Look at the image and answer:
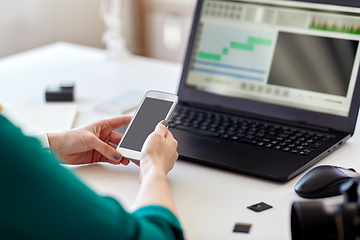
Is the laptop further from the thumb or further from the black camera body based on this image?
the black camera body

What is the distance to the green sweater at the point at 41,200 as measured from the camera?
17.3 inches

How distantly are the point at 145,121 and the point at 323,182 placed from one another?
361 millimetres

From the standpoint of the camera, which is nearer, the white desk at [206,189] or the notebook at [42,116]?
the white desk at [206,189]

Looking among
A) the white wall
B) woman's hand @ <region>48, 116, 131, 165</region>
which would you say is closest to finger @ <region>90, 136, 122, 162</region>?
woman's hand @ <region>48, 116, 131, 165</region>

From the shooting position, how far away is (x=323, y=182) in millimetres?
693

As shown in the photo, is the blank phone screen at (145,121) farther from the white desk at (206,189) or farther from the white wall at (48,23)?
the white wall at (48,23)

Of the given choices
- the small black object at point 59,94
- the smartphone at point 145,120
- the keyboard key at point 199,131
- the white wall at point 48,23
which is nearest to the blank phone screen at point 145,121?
the smartphone at point 145,120

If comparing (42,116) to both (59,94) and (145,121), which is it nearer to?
(59,94)

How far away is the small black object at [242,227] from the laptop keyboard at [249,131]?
0.86ft

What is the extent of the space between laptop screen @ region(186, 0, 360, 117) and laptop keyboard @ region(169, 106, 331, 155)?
10 centimetres

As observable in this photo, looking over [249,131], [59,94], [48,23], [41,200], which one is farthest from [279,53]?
[48,23]

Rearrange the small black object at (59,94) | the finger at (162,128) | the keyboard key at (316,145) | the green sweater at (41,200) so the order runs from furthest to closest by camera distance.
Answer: the small black object at (59,94)
the keyboard key at (316,145)
the finger at (162,128)
the green sweater at (41,200)

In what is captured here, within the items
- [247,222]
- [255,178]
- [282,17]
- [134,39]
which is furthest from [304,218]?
[134,39]

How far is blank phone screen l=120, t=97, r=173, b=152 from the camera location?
0.82m
